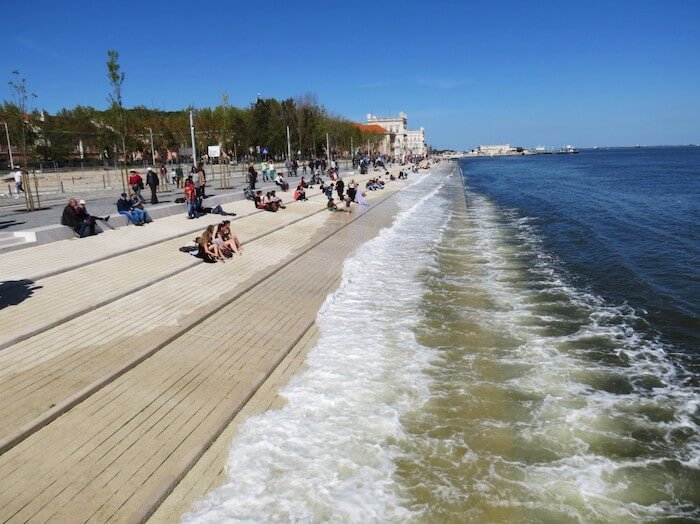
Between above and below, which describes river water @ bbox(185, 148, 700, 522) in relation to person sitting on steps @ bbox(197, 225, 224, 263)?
below

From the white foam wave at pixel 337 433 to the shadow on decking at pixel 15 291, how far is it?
5.35 metres

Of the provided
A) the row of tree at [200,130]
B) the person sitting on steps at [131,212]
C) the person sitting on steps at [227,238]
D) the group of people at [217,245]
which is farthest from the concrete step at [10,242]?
the row of tree at [200,130]

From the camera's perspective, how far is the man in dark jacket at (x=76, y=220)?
12812 millimetres

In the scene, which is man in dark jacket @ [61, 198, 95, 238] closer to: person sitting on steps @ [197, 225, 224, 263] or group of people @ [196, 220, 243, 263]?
group of people @ [196, 220, 243, 263]

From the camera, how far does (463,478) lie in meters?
4.84

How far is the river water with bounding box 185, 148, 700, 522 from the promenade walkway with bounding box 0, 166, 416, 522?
0.65m

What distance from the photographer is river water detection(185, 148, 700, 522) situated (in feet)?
15.0

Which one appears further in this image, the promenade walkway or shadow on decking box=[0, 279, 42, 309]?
shadow on decking box=[0, 279, 42, 309]

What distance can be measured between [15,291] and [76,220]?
4.87 m

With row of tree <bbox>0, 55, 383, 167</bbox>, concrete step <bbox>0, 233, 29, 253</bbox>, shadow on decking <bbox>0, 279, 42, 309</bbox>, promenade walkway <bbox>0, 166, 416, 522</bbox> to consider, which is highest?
row of tree <bbox>0, 55, 383, 167</bbox>

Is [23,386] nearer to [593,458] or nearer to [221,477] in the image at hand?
[221,477]

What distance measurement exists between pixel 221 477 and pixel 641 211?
103 feet

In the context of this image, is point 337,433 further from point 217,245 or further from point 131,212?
point 131,212

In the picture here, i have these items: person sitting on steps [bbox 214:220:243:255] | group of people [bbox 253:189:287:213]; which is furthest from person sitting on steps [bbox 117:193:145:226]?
group of people [bbox 253:189:287:213]
